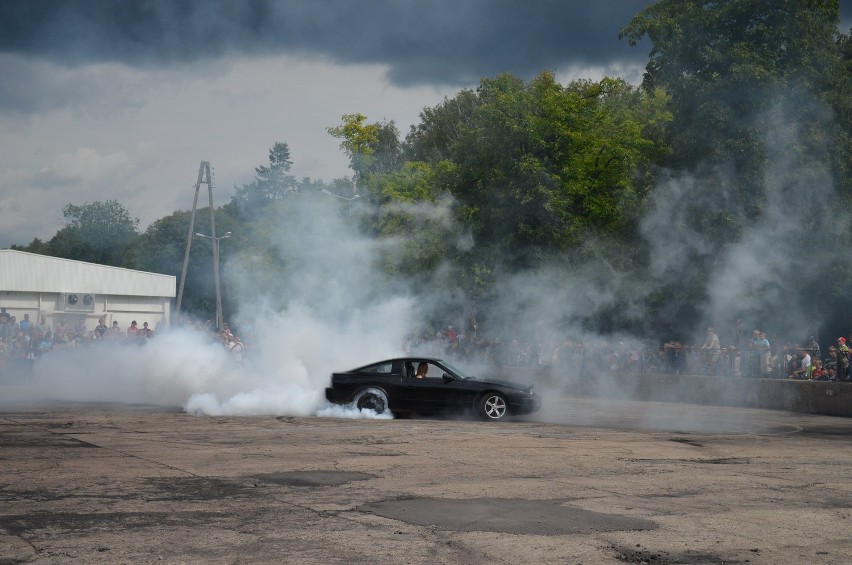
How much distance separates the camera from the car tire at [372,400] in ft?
57.3

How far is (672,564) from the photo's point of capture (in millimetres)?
6289

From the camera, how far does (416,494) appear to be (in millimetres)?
8938

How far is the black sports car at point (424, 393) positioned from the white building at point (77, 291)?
30682mm

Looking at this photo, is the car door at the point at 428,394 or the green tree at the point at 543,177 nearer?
the car door at the point at 428,394

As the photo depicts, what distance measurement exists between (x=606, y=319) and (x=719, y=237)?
4100mm

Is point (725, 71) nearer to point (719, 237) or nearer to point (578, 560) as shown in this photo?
point (719, 237)

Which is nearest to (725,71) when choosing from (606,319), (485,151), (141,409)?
(606,319)

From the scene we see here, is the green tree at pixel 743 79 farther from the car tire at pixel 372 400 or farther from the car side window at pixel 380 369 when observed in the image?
the car tire at pixel 372 400

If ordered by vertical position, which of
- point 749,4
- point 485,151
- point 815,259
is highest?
point 749,4

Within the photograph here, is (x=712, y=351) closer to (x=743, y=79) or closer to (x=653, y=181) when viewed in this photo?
(x=653, y=181)

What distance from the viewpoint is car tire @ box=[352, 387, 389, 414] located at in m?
17.5

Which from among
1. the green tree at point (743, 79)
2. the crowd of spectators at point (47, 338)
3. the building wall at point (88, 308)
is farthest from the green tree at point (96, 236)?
the green tree at point (743, 79)

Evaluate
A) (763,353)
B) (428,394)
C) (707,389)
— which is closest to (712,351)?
(707,389)

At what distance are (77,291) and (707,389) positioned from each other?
33.3 metres
